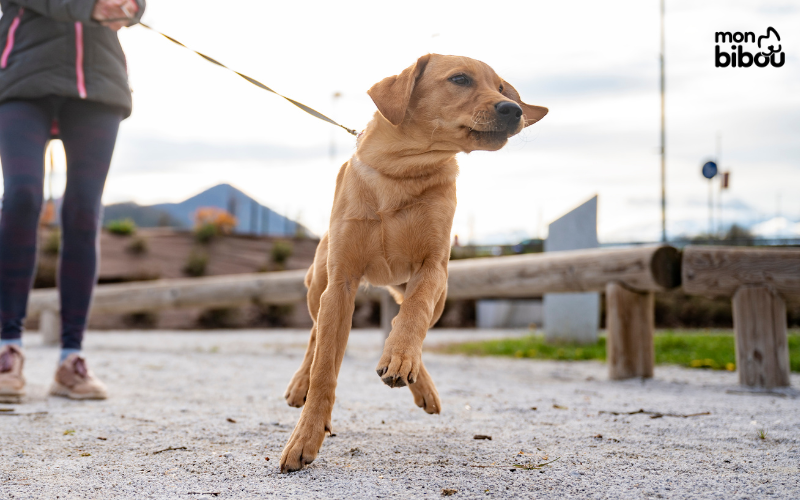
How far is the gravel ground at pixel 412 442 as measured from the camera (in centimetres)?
198

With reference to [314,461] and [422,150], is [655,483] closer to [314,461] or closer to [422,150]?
[314,461]

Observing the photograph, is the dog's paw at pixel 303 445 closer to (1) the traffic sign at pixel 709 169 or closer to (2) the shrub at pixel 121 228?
(1) the traffic sign at pixel 709 169

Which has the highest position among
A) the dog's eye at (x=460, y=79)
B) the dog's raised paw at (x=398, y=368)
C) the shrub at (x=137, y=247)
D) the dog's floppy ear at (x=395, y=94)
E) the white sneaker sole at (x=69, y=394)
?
the shrub at (x=137, y=247)

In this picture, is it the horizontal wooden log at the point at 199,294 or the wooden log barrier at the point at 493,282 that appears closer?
the wooden log barrier at the point at 493,282

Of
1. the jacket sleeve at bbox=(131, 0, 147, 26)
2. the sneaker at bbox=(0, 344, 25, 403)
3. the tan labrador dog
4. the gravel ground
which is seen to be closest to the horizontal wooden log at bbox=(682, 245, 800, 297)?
the gravel ground

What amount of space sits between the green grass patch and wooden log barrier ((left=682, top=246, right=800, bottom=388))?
1.34 m

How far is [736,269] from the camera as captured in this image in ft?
14.3

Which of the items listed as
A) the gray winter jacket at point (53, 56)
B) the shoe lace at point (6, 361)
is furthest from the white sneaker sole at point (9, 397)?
the gray winter jacket at point (53, 56)

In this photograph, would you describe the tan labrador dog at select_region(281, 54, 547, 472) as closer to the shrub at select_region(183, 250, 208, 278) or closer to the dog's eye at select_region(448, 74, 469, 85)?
the dog's eye at select_region(448, 74, 469, 85)

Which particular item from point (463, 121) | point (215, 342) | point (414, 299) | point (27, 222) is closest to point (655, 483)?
point (414, 299)

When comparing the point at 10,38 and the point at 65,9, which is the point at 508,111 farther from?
the point at 10,38

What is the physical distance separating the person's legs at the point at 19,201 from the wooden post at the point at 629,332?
3.78 meters

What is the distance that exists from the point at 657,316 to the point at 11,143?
11291 mm

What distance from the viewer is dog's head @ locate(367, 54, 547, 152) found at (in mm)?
2303
